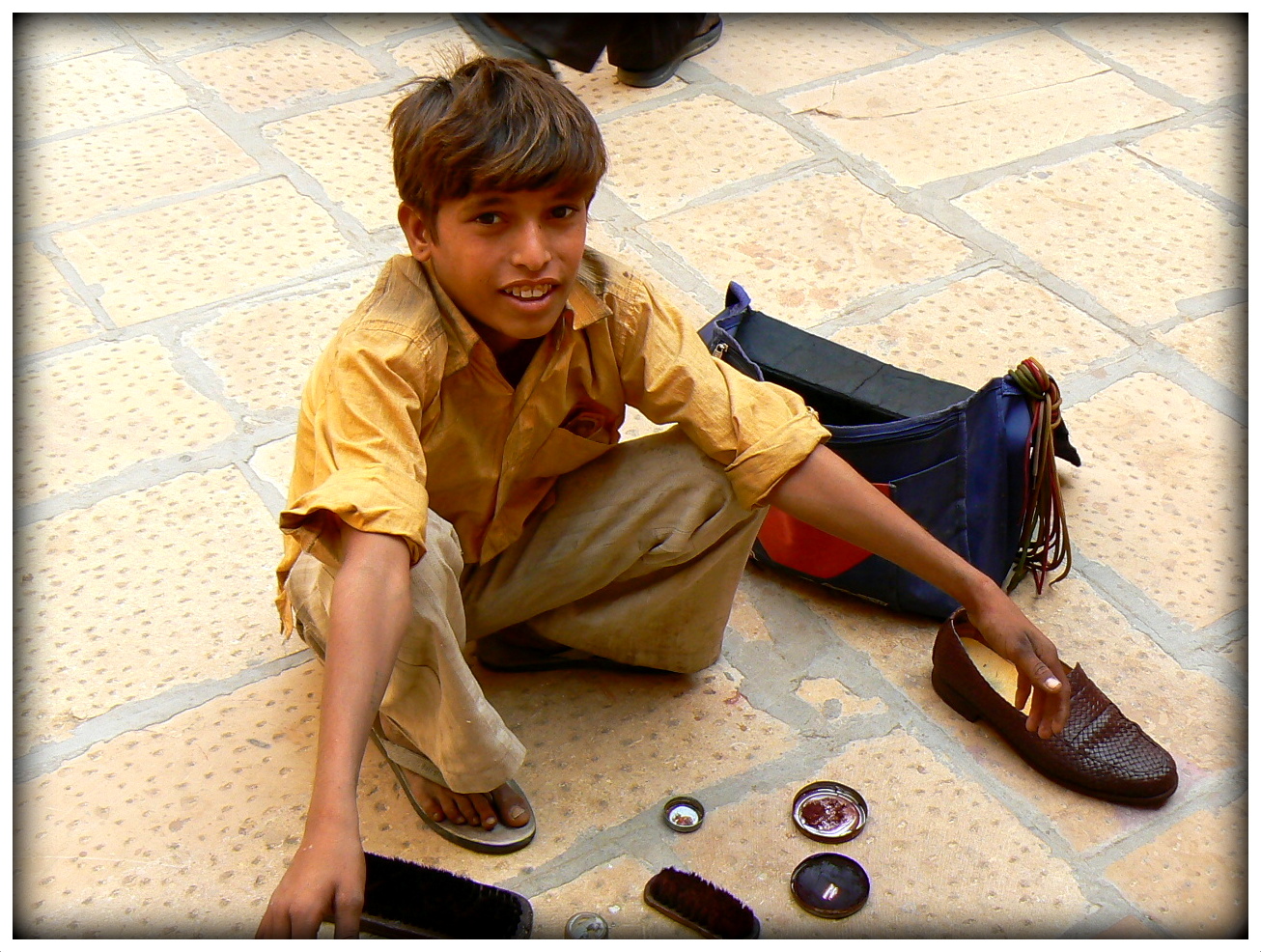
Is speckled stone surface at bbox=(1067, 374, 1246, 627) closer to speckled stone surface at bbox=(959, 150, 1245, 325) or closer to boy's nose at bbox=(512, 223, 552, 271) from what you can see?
speckled stone surface at bbox=(959, 150, 1245, 325)

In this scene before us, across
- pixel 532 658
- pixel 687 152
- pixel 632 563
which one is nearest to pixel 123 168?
pixel 687 152

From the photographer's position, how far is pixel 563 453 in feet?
6.89

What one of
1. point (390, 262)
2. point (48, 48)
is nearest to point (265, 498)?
point (390, 262)

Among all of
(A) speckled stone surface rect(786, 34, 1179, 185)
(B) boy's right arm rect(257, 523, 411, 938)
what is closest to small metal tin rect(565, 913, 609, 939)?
(B) boy's right arm rect(257, 523, 411, 938)

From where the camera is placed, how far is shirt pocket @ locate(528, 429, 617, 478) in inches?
81.5

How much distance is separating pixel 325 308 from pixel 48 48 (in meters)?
1.71

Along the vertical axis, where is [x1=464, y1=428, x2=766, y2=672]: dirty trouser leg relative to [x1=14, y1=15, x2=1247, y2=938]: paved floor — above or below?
above

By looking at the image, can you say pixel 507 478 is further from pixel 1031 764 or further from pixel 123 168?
pixel 123 168

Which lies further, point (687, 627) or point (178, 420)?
point (178, 420)

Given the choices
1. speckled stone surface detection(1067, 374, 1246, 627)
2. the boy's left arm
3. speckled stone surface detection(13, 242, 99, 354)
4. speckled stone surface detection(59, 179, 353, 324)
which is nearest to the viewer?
the boy's left arm

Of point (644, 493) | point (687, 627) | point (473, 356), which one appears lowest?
point (687, 627)

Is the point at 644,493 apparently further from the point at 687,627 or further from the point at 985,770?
the point at 985,770

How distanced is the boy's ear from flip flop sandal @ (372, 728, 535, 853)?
73cm

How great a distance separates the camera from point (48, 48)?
4.19 meters
